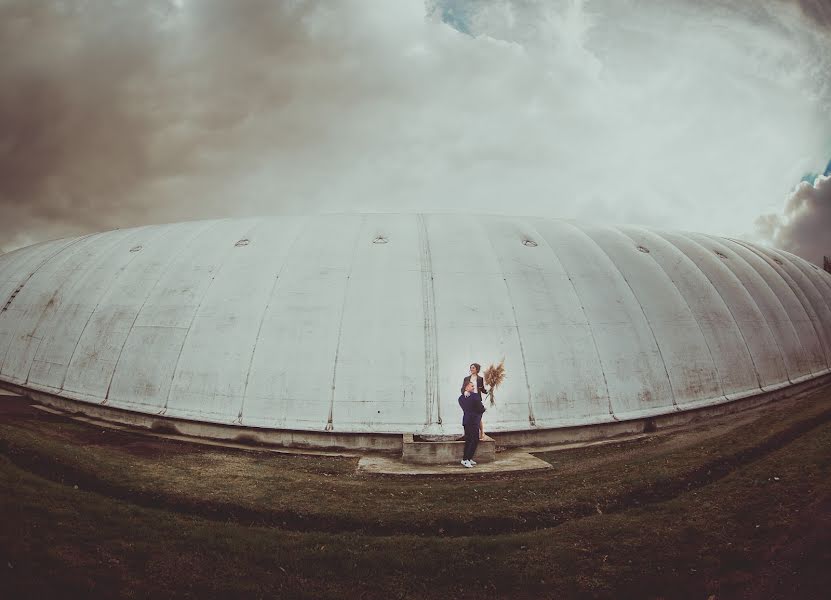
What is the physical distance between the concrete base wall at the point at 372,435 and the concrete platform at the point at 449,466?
0.37 m

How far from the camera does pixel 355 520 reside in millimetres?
7707

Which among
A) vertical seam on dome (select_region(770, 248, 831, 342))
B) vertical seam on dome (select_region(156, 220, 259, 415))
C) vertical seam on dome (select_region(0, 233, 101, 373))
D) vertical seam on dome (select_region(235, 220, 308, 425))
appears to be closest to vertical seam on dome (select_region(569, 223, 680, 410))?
vertical seam on dome (select_region(235, 220, 308, 425))

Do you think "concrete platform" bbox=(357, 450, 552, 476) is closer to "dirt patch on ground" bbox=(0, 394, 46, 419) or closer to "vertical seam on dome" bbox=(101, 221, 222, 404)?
"vertical seam on dome" bbox=(101, 221, 222, 404)

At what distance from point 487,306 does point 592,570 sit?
920 centimetres

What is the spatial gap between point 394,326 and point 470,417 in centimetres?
433

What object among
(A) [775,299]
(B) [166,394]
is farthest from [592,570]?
(A) [775,299]

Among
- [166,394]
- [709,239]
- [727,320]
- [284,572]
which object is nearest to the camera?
[284,572]

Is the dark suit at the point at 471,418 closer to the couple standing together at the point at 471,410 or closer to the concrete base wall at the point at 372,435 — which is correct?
the couple standing together at the point at 471,410

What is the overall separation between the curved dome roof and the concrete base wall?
0.98 feet

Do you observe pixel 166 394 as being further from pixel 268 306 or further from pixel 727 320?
pixel 727 320

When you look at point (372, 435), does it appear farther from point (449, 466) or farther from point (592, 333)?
point (592, 333)

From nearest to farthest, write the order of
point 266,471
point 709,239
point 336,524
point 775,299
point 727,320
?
point 336,524 < point 266,471 < point 727,320 < point 775,299 < point 709,239

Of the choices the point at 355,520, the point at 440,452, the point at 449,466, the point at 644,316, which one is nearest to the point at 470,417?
the point at 440,452

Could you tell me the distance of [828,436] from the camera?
34.6ft
